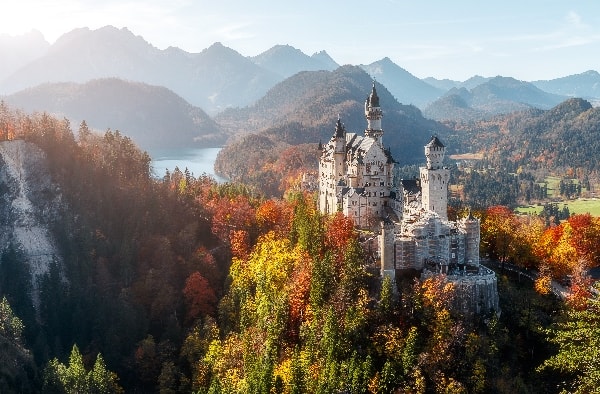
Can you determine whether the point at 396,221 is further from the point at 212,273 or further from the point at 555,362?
the point at 555,362

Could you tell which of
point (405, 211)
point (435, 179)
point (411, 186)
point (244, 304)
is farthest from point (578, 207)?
point (244, 304)

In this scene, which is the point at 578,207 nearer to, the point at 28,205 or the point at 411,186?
the point at 411,186

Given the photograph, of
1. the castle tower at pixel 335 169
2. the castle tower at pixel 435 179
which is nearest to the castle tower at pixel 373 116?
the castle tower at pixel 335 169

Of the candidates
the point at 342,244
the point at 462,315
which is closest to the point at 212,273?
the point at 342,244

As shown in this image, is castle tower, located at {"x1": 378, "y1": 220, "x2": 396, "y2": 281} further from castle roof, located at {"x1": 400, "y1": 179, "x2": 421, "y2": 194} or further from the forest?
castle roof, located at {"x1": 400, "y1": 179, "x2": 421, "y2": 194}

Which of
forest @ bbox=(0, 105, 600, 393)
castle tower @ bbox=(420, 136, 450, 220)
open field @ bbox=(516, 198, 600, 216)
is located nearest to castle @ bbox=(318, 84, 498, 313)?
castle tower @ bbox=(420, 136, 450, 220)
